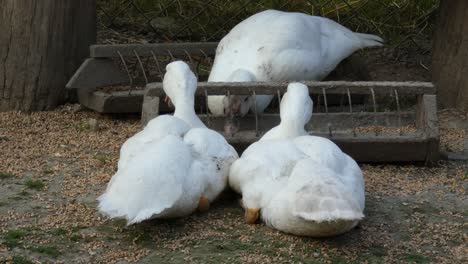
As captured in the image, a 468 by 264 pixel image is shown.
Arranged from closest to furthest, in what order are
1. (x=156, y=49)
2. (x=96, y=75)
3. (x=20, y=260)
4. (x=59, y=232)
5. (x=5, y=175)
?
(x=20, y=260)
(x=59, y=232)
(x=5, y=175)
(x=96, y=75)
(x=156, y=49)

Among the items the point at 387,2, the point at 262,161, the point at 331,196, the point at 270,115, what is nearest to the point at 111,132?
the point at 270,115

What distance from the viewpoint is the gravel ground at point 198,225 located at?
10.0 ft

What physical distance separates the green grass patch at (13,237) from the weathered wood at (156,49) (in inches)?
76.3

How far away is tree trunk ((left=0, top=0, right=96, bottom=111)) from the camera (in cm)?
493

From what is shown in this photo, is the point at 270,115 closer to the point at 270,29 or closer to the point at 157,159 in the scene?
the point at 270,29

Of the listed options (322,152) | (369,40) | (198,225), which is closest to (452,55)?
(369,40)

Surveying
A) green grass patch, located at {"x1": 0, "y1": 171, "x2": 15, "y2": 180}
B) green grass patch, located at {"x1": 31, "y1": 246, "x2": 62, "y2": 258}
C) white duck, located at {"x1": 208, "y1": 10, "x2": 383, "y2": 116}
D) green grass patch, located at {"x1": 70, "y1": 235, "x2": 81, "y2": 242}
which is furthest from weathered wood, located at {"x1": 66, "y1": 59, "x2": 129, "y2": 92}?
green grass patch, located at {"x1": 31, "y1": 246, "x2": 62, "y2": 258}

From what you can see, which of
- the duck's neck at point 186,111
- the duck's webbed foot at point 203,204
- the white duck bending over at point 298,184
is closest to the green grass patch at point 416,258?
the white duck bending over at point 298,184

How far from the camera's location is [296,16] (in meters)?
5.32

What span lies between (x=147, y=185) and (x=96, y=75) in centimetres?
196

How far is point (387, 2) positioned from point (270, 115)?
2.35 m

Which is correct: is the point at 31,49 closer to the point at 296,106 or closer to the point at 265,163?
the point at 296,106

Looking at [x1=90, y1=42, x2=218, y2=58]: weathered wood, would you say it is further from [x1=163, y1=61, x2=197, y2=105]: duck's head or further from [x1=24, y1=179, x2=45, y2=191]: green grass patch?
[x1=24, y1=179, x2=45, y2=191]: green grass patch

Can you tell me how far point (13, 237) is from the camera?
3.12m
